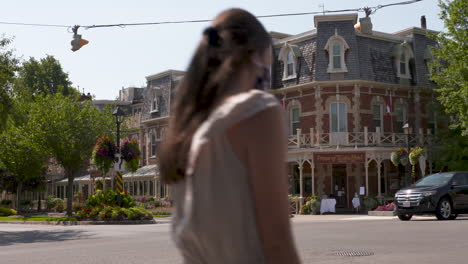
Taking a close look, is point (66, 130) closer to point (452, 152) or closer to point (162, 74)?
point (162, 74)

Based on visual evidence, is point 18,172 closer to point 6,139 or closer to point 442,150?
point 6,139

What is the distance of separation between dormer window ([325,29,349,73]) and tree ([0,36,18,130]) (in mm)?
16798

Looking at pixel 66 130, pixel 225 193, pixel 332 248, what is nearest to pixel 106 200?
pixel 66 130

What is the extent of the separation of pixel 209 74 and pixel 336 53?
32390mm

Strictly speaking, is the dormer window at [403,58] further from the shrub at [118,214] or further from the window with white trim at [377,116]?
the shrub at [118,214]

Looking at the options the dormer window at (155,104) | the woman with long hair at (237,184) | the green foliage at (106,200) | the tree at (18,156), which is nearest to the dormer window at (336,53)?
the green foliage at (106,200)

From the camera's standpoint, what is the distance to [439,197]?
18641 millimetres

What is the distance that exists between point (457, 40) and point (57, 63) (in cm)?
4490

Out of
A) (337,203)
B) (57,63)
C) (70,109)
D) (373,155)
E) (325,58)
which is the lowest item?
(337,203)

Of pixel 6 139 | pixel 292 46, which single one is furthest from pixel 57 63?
pixel 292 46

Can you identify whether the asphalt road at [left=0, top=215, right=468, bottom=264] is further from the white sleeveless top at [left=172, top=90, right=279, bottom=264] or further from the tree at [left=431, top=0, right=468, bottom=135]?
the tree at [left=431, top=0, right=468, bottom=135]

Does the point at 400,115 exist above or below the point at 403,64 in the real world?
below

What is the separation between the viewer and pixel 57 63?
63.7 metres

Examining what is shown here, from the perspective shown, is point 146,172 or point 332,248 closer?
point 332,248
